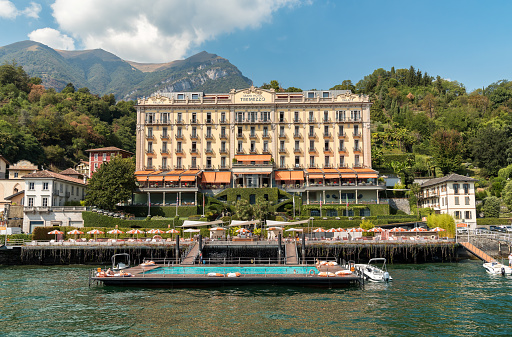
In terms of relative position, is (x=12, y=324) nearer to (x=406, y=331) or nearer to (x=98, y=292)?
(x=98, y=292)

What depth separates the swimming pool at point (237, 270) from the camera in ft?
134

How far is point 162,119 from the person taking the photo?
92875mm

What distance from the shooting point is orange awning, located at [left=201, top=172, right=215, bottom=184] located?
278 feet

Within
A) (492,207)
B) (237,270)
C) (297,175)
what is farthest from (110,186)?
(492,207)

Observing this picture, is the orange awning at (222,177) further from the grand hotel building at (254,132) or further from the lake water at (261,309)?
the lake water at (261,309)

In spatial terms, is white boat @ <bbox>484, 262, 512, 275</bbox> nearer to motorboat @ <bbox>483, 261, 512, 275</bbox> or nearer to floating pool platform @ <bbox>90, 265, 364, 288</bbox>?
motorboat @ <bbox>483, 261, 512, 275</bbox>

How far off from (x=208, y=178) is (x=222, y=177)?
2903 mm

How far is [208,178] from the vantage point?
85.6 metres

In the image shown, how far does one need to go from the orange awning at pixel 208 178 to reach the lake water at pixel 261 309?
149ft

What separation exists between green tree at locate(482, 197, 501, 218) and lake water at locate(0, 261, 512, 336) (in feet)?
124

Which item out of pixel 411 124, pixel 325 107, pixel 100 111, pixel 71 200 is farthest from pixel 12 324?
pixel 100 111

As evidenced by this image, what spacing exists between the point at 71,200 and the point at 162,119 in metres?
27.0

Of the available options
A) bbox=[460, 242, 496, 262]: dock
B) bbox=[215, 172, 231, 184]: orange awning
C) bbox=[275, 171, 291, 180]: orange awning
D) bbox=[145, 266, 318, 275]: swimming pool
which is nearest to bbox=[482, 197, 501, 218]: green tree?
bbox=[460, 242, 496, 262]: dock

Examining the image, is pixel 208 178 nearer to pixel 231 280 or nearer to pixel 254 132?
pixel 254 132
